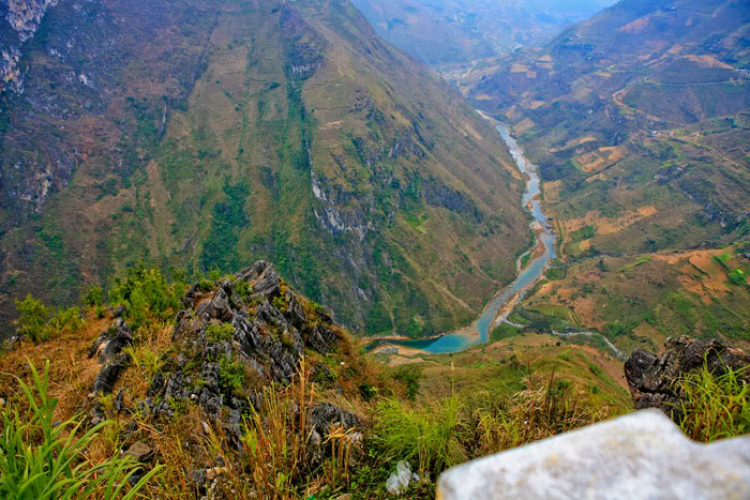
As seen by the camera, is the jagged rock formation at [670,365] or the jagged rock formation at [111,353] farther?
the jagged rock formation at [111,353]

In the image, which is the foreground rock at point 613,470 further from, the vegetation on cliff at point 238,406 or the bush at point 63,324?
the bush at point 63,324

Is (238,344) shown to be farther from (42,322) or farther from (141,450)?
(42,322)

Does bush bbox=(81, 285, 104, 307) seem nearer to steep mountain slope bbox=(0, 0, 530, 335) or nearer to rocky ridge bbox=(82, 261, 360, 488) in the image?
rocky ridge bbox=(82, 261, 360, 488)

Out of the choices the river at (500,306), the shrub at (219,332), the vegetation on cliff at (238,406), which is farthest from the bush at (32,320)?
the river at (500,306)

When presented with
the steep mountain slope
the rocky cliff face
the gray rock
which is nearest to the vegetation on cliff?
the gray rock

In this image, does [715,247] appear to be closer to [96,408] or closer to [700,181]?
[700,181]

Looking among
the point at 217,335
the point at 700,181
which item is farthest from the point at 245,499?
the point at 700,181
